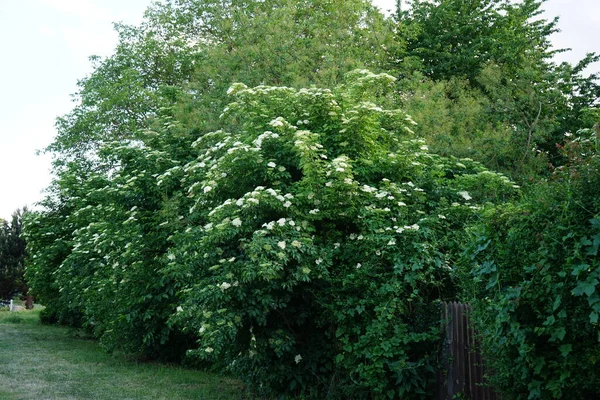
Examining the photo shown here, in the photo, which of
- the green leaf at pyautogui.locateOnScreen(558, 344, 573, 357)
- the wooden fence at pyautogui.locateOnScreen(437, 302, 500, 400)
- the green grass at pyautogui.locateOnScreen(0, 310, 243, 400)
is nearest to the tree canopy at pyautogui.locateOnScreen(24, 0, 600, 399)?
the green leaf at pyautogui.locateOnScreen(558, 344, 573, 357)

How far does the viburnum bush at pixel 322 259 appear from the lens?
7.73 meters

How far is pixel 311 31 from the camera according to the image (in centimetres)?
1989

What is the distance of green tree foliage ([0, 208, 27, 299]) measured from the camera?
3706cm

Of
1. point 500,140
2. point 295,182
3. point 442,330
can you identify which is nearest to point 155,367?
point 295,182

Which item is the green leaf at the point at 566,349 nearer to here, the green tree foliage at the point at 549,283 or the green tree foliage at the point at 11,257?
the green tree foliage at the point at 549,283

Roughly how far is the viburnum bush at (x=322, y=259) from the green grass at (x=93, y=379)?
1.15 m

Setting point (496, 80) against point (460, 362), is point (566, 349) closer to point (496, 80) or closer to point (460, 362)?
point (460, 362)

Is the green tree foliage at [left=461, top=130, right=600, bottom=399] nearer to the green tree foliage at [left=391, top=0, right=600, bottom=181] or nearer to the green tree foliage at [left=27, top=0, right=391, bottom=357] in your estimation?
the green tree foliage at [left=27, top=0, right=391, bottom=357]

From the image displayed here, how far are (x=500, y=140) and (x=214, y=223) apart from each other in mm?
11743

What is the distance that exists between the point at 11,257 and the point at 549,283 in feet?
124

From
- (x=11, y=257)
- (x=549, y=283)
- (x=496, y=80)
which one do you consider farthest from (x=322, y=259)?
(x=11, y=257)

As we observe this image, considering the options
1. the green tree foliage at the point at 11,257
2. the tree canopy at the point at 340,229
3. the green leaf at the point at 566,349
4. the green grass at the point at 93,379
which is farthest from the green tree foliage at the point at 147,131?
the green tree foliage at the point at 11,257

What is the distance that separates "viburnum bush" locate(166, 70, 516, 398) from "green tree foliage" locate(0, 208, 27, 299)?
31.2m

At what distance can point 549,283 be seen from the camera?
4777mm
